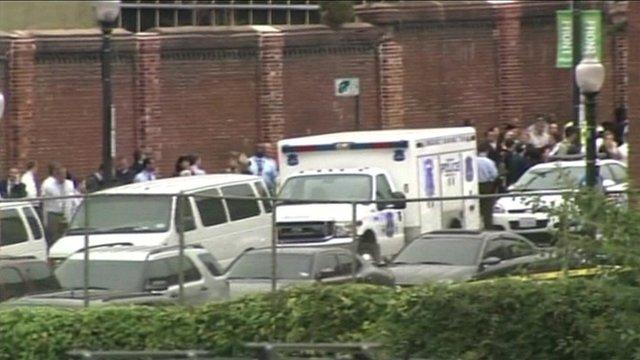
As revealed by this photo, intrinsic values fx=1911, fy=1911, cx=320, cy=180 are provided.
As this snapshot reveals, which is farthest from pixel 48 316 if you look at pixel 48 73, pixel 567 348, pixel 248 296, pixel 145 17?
pixel 145 17

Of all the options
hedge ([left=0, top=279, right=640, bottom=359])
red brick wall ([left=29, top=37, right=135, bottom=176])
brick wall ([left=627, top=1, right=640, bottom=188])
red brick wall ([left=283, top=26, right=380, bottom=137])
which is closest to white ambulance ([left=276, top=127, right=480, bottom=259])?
Result: brick wall ([left=627, top=1, right=640, bottom=188])

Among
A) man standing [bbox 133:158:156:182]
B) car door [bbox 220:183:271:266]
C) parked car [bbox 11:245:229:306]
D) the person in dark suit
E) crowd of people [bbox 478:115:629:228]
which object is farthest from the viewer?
crowd of people [bbox 478:115:629:228]

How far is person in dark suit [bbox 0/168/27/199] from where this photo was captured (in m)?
31.0

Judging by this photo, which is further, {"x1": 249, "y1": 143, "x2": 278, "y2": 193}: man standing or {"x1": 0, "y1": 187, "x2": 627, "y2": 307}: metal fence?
{"x1": 249, "y1": 143, "x2": 278, "y2": 193}: man standing

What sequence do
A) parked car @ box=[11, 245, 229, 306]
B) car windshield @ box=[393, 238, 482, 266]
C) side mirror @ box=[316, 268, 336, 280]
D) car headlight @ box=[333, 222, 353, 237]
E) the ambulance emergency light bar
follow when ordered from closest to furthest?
side mirror @ box=[316, 268, 336, 280]
parked car @ box=[11, 245, 229, 306]
car windshield @ box=[393, 238, 482, 266]
car headlight @ box=[333, 222, 353, 237]
the ambulance emergency light bar

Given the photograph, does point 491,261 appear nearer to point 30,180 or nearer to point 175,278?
point 175,278

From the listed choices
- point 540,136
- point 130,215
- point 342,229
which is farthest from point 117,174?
point 342,229

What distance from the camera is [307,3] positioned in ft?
148

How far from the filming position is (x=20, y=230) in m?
23.2

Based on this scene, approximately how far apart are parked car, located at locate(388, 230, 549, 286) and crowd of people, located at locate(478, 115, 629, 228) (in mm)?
11667

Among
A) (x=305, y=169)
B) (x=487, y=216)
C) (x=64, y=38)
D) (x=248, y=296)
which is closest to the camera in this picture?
(x=248, y=296)

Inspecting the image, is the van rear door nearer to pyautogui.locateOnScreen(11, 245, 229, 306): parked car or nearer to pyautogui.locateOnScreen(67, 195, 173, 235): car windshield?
pyautogui.locateOnScreen(67, 195, 173, 235): car windshield

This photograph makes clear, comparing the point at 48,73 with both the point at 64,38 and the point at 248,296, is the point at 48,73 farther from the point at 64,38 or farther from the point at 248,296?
the point at 248,296

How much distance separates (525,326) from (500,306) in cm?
28
